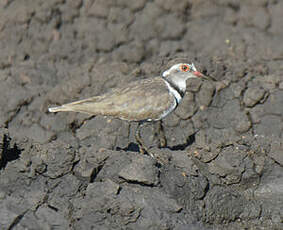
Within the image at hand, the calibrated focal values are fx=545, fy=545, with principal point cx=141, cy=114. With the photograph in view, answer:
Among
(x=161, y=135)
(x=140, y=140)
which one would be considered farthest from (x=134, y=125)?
(x=140, y=140)

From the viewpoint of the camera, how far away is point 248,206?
4.64m

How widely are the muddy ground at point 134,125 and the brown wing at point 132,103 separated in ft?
1.38

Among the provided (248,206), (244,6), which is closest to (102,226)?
(248,206)

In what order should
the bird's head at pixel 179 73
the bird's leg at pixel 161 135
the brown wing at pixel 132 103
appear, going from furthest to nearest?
the bird's leg at pixel 161 135 < the bird's head at pixel 179 73 < the brown wing at pixel 132 103

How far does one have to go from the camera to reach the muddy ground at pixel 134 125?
430cm

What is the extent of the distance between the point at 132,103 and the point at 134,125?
2.79ft

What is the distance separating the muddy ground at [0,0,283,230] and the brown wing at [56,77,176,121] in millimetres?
419

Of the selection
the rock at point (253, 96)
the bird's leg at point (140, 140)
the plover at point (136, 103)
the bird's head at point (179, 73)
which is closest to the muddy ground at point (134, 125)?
the rock at point (253, 96)

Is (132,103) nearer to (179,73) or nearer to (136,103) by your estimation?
(136,103)

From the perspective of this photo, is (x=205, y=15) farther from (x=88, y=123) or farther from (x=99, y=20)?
(x=88, y=123)

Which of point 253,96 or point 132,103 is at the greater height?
point 132,103

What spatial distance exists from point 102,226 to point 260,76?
338cm

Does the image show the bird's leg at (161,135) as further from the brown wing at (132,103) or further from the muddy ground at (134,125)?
the brown wing at (132,103)

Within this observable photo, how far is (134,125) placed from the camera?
6.20m
